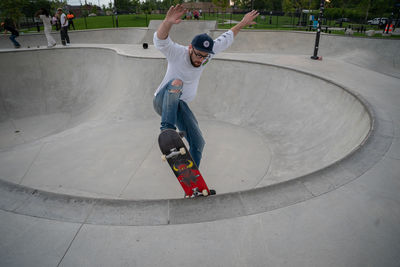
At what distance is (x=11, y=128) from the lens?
9984 millimetres

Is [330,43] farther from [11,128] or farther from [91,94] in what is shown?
[11,128]

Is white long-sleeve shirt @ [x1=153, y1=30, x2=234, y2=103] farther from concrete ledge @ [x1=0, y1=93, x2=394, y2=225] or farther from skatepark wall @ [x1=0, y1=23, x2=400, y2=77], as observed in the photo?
skatepark wall @ [x1=0, y1=23, x2=400, y2=77]

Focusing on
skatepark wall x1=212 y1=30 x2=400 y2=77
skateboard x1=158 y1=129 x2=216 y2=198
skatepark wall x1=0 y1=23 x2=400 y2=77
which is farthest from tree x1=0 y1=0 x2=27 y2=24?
skateboard x1=158 y1=129 x2=216 y2=198

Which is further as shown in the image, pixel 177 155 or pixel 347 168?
pixel 347 168

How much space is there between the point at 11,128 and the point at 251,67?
9.65 m

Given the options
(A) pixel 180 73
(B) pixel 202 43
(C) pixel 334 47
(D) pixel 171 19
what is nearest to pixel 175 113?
(A) pixel 180 73

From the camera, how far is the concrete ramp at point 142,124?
554 centimetres

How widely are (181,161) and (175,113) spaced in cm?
66

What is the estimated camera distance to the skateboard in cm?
300

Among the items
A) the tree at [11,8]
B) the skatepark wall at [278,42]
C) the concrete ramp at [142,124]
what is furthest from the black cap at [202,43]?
the tree at [11,8]

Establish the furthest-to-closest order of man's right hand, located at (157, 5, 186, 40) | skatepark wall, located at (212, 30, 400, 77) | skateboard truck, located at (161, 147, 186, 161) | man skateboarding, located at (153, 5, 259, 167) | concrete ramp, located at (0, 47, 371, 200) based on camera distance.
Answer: skatepark wall, located at (212, 30, 400, 77) < concrete ramp, located at (0, 47, 371, 200) < man skateboarding, located at (153, 5, 259, 167) < skateboard truck, located at (161, 147, 186, 161) < man's right hand, located at (157, 5, 186, 40)

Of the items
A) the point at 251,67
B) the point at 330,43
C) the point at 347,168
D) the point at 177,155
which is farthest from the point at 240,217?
the point at 330,43

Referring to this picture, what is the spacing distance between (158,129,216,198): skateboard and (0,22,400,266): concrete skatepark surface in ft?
0.84

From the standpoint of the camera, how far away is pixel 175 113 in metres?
3.32
